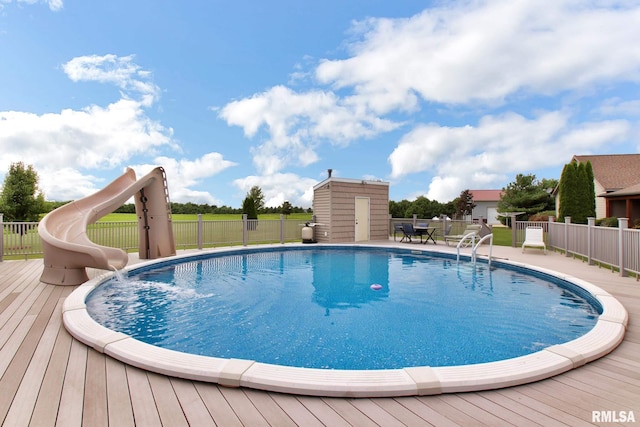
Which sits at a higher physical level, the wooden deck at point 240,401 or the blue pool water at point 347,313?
the wooden deck at point 240,401

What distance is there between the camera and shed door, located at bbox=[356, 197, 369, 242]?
45.6ft

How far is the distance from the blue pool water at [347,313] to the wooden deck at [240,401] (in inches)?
36.1

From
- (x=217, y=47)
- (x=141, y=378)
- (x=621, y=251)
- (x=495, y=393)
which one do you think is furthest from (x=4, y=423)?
(x=217, y=47)

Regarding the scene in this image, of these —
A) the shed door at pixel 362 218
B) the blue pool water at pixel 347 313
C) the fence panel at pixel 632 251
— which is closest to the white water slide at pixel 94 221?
the blue pool water at pixel 347 313

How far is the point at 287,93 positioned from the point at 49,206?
14.7 meters

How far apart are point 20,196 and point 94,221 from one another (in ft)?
41.2

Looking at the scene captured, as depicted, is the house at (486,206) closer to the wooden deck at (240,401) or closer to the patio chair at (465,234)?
the patio chair at (465,234)

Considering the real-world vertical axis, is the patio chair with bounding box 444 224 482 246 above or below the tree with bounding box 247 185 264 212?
below

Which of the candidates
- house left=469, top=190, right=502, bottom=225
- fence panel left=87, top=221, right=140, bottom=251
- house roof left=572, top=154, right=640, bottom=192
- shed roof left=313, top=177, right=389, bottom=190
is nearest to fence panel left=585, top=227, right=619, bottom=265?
shed roof left=313, top=177, right=389, bottom=190

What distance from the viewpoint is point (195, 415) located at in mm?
1912

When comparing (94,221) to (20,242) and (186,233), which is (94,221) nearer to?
(20,242)

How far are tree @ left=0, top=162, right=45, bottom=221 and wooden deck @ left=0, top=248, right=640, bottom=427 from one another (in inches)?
686

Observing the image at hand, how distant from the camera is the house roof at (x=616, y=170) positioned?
2158 centimetres

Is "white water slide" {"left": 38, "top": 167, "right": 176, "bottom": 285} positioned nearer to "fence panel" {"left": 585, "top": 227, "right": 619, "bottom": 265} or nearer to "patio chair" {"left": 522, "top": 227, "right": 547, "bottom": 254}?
"fence panel" {"left": 585, "top": 227, "right": 619, "bottom": 265}
